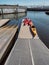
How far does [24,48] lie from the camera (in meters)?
34.4

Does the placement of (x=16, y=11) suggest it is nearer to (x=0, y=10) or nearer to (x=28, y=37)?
(x=0, y=10)

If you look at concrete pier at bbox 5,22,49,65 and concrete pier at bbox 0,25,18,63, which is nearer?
concrete pier at bbox 5,22,49,65

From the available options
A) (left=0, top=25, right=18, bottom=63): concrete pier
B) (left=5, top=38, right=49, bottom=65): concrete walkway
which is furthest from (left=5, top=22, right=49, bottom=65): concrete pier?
(left=0, top=25, right=18, bottom=63): concrete pier

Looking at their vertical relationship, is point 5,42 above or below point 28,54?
below

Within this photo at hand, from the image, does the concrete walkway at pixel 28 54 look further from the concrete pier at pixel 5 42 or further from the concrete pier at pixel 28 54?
the concrete pier at pixel 5 42

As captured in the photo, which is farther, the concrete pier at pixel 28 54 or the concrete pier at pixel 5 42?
the concrete pier at pixel 5 42

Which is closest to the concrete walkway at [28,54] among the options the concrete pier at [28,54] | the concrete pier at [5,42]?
the concrete pier at [28,54]

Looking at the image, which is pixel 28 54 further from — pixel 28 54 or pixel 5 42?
pixel 5 42

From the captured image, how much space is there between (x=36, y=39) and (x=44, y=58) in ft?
44.8

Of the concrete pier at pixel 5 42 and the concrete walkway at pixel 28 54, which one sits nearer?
the concrete walkway at pixel 28 54

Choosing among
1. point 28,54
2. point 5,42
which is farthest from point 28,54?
point 5,42

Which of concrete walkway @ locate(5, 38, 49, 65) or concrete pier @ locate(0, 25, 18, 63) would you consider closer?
concrete walkway @ locate(5, 38, 49, 65)

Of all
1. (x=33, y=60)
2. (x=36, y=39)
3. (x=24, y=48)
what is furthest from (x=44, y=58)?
(x=36, y=39)

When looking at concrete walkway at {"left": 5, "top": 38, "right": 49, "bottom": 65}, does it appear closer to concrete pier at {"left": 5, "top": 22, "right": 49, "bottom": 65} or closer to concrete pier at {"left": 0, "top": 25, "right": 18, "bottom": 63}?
concrete pier at {"left": 5, "top": 22, "right": 49, "bottom": 65}
